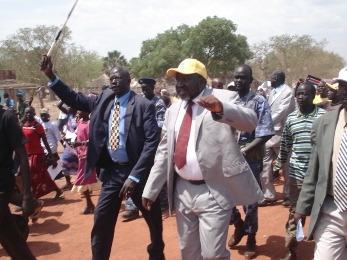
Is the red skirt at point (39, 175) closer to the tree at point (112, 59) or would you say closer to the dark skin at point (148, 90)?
the dark skin at point (148, 90)

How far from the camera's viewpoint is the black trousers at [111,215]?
13.8ft

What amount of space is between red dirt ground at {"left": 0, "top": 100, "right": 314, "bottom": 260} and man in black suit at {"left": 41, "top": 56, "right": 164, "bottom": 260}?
1001mm

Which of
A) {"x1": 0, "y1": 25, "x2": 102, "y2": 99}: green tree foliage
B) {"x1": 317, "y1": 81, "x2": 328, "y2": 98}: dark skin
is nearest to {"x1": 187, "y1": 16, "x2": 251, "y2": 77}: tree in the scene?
{"x1": 0, "y1": 25, "x2": 102, "y2": 99}: green tree foliage

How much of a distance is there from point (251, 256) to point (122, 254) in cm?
159

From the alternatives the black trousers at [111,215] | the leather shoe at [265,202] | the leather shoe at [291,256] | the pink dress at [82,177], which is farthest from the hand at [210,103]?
the pink dress at [82,177]

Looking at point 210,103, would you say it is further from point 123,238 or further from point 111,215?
point 123,238

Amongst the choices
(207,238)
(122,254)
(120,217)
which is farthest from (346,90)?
(120,217)

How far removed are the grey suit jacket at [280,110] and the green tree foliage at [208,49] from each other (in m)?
34.8

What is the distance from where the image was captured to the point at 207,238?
127 inches

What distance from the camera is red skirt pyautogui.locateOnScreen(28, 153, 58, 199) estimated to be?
7.47 m

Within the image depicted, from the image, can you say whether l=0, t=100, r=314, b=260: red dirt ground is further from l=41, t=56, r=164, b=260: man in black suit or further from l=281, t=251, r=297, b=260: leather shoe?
l=41, t=56, r=164, b=260: man in black suit

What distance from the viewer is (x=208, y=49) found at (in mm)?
42719

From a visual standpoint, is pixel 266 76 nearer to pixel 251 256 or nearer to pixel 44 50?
pixel 44 50

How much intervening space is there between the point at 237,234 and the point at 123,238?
1678 millimetres
